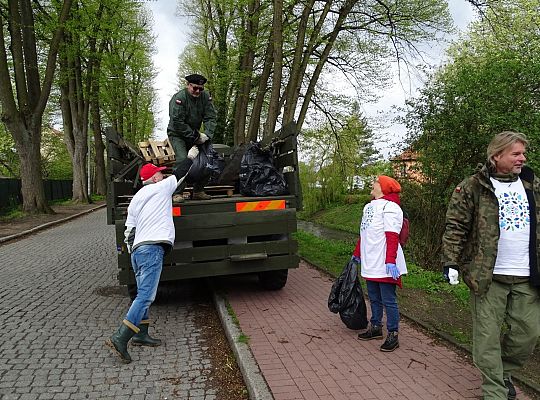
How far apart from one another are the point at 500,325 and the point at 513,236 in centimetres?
63

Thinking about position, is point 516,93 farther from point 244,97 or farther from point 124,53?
point 124,53

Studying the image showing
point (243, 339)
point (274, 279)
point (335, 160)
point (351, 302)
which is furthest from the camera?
point (335, 160)

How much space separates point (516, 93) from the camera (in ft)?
29.1

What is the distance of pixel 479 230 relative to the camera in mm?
3463

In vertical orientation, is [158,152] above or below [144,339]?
above

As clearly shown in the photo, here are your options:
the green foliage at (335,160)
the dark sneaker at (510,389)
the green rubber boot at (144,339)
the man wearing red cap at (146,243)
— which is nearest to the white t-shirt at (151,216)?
the man wearing red cap at (146,243)

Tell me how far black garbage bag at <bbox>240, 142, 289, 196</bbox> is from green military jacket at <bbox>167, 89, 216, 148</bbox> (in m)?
0.63

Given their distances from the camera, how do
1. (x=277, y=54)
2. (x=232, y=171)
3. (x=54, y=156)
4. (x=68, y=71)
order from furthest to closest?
(x=54, y=156)
(x=68, y=71)
(x=277, y=54)
(x=232, y=171)

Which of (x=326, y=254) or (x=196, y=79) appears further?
(x=326, y=254)

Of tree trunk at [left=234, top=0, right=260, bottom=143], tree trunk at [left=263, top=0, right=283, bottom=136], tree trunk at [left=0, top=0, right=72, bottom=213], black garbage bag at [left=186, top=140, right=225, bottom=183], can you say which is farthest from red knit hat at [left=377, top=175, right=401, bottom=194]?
tree trunk at [left=0, top=0, right=72, bottom=213]

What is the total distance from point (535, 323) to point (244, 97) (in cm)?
1553

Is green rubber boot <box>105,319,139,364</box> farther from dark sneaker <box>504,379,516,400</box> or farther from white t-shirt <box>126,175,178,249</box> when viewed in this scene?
dark sneaker <box>504,379,516,400</box>

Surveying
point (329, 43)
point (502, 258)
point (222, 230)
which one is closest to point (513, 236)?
point (502, 258)

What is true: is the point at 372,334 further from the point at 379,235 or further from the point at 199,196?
the point at 199,196
